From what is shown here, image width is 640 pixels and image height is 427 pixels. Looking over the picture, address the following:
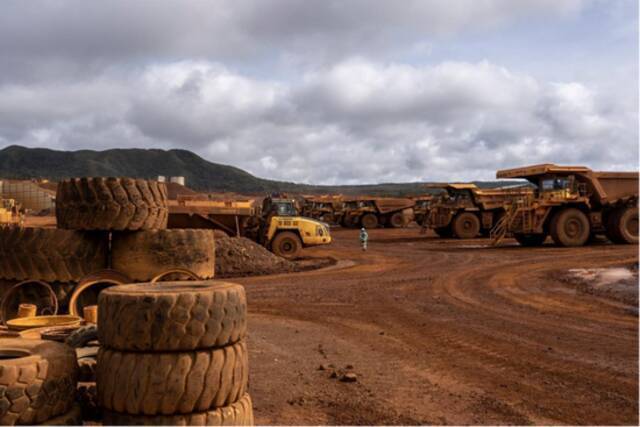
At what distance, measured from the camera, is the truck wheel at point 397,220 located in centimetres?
4222

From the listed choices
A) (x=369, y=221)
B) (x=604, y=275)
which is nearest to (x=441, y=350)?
(x=604, y=275)

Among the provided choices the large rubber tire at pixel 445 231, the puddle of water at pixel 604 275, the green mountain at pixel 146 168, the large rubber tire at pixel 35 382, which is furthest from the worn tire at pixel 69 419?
the green mountain at pixel 146 168

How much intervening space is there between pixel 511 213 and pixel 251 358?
61.9 feet

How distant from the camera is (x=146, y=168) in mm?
136500

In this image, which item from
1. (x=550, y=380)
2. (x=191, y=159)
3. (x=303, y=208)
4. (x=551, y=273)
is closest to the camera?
(x=550, y=380)

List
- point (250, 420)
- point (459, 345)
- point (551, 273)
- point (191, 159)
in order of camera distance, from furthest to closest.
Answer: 1. point (191, 159)
2. point (551, 273)
3. point (459, 345)
4. point (250, 420)

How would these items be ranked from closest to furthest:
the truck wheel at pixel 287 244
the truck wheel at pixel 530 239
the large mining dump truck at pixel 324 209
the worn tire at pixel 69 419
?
the worn tire at pixel 69 419 → the truck wheel at pixel 287 244 → the truck wheel at pixel 530 239 → the large mining dump truck at pixel 324 209

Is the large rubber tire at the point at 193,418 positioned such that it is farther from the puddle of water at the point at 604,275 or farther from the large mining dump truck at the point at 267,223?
the large mining dump truck at the point at 267,223

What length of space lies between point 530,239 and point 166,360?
23.9 meters

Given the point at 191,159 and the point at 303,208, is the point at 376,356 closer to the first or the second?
the point at 303,208

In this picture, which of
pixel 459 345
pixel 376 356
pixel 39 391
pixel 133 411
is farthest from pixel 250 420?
pixel 459 345

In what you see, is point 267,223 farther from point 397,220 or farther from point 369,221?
point 397,220

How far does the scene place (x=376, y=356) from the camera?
8.36 meters

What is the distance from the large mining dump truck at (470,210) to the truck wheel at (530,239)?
2844 millimetres
